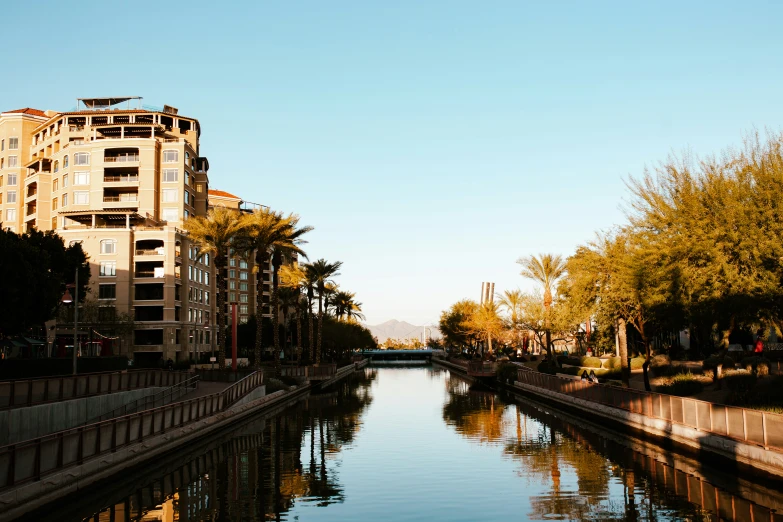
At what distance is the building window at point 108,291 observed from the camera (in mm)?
87312

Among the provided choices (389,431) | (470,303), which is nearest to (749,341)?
(389,431)

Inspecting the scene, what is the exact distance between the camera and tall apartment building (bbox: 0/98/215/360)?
87.8 meters

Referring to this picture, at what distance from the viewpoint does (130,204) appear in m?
93.4

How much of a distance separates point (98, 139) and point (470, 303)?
2709 inches

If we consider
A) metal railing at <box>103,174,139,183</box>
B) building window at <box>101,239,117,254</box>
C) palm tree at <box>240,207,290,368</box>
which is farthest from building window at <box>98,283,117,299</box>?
palm tree at <box>240,207,290,368</box>

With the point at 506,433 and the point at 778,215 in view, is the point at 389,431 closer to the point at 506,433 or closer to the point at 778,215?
the point at 506,433

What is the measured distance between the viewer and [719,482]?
21078 mm

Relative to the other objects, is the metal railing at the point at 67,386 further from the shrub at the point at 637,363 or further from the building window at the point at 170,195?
the building window at the point at 170,195

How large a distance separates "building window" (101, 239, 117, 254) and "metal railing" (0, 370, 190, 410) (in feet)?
165

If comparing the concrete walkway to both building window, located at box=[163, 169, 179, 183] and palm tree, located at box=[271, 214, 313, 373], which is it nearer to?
palm tree, located at box=[271, 214, 313, 373]

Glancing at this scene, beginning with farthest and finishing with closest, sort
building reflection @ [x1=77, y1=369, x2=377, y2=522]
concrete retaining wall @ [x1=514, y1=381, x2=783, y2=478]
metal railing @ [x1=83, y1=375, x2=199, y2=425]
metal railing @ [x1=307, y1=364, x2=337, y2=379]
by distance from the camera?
metal railing @ [x1=307, y1=364, x2=337, y2=379]
metal railing @ [x1=83, y1=375, x2=199, y2=425]
concrete retaining wall @ [x1=514, y1=381, x2=783, y2=478]
building reflection @ [x1=77, y1=369, x2=377, y2=522]

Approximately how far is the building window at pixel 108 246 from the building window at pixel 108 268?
4.58 feet

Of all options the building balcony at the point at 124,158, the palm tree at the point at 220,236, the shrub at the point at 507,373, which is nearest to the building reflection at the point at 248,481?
the palm tree at the point at 220,236

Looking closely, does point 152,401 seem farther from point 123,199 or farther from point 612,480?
point 123,199
